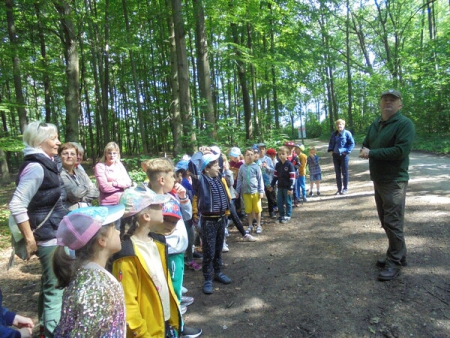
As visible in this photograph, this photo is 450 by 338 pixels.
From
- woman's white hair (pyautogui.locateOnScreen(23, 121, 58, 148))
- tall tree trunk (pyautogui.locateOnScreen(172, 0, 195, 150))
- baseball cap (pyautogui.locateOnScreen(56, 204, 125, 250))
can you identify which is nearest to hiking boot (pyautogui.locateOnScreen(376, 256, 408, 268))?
baseball cap (pyautogui.locateOnScreen(56, 204, 125, 250))

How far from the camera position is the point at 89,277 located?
1.54m

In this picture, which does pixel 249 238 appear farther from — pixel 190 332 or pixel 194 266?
pixel 190 332

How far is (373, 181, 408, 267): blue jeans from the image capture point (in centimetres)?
376

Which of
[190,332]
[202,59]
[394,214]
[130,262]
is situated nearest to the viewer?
[130,262]

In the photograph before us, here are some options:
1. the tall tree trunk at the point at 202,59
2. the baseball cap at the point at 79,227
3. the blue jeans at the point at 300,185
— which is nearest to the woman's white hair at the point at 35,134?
the baseball cap at the point at 79,227

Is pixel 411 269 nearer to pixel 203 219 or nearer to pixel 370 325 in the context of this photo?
pixel 370 325

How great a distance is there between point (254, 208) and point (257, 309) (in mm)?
2972

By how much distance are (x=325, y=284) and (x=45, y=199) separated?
11.5ft

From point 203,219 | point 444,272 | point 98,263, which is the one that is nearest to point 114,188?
point 203,219

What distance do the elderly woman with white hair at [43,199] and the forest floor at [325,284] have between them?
144 centimetres

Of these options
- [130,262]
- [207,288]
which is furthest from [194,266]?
[130,262]

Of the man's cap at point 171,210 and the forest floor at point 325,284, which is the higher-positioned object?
the man's cap at point 171,210

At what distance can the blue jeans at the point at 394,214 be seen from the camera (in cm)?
376

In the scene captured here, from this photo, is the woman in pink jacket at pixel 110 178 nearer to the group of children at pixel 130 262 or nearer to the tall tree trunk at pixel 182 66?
the group of children at pixel 130 262
